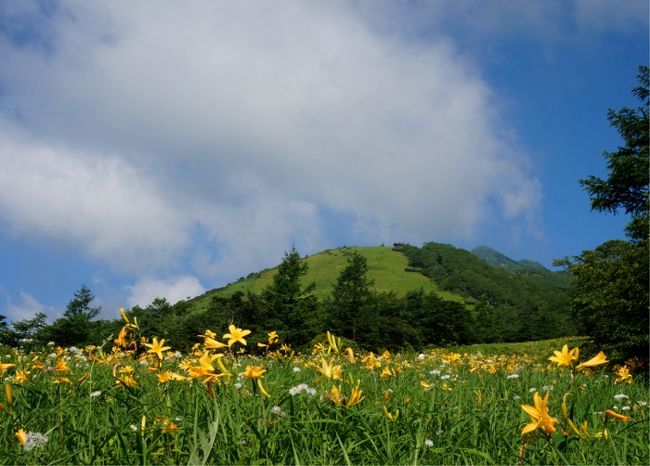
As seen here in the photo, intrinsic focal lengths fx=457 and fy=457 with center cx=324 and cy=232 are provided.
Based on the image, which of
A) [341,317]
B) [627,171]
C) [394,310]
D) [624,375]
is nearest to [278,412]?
[624,375]

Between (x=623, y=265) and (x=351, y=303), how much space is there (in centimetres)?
3541

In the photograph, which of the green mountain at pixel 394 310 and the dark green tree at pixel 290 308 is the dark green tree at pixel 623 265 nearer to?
the green mountain at pixel 394 310

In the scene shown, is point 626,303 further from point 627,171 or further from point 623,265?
point 627,171

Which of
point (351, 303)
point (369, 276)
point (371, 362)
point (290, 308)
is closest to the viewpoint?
point (371, 362)

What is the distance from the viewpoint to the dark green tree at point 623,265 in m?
13.0

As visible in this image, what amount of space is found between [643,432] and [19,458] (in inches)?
143

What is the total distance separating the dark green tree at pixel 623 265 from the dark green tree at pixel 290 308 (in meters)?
20.0

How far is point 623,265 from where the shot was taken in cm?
1388

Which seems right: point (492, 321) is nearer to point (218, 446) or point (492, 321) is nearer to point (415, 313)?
point (415, 313)

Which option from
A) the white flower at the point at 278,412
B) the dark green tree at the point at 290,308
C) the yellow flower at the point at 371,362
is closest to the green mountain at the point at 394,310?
the dark green tree at the point at 290,308

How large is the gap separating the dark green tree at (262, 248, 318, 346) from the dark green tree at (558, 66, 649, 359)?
20.0 metres

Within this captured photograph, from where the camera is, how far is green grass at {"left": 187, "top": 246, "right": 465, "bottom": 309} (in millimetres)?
128875

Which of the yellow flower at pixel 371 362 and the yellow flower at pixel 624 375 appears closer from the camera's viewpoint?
the yellow flower at pixel 371 362

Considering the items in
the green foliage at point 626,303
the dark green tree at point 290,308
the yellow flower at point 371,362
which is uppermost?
the dark green tree at point 290,308
